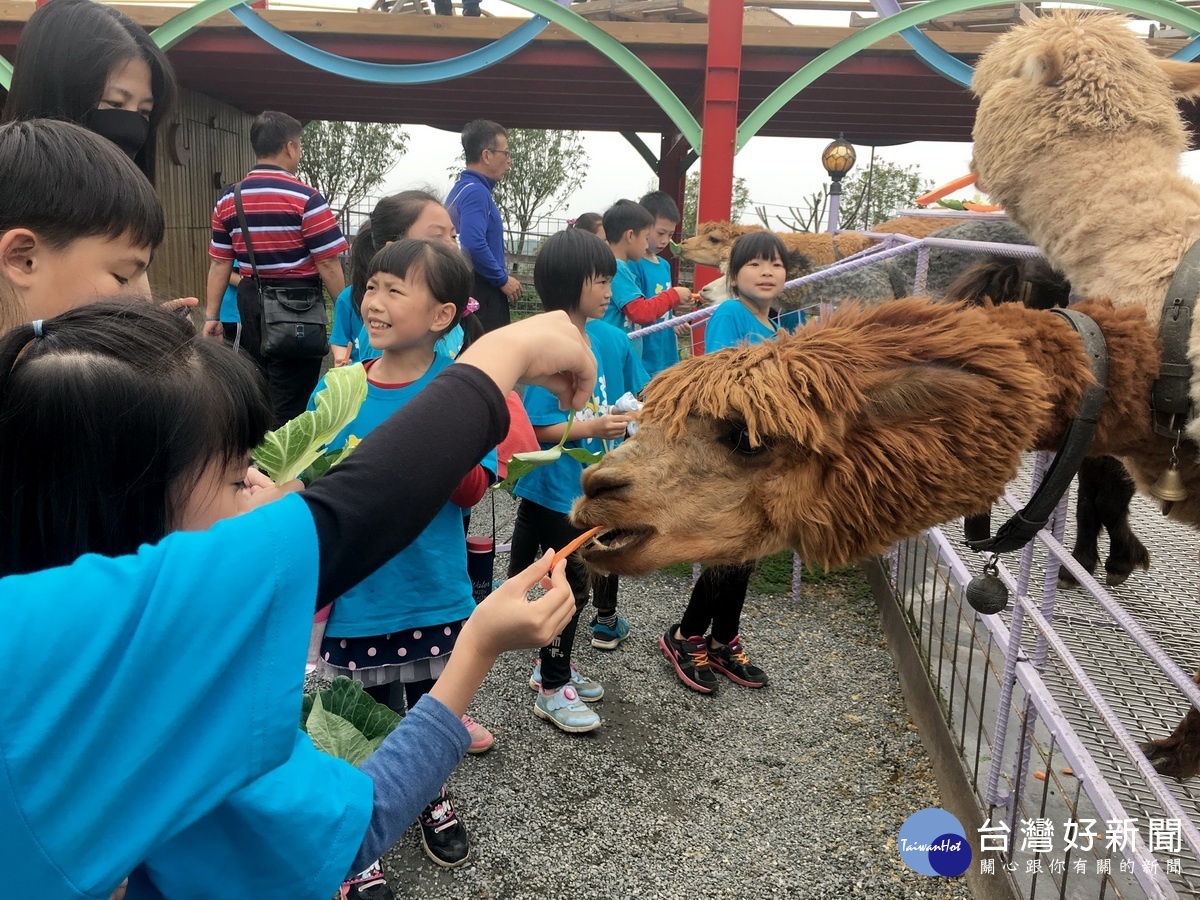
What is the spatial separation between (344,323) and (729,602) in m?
2.29

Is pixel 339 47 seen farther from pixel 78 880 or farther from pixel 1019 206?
pixel 78 880

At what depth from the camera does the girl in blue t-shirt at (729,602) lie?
3.74 m

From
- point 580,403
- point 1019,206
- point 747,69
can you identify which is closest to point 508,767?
point 580,403

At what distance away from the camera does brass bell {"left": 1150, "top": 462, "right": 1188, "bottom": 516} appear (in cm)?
173

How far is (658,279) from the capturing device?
616cm

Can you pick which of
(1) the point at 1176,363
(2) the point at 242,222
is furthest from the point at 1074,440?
(2) the point at 242,222

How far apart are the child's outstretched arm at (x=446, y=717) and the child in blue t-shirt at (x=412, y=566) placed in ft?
4.37

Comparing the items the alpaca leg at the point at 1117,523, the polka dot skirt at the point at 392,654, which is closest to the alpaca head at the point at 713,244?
the alpaca leg at the point at 1117,523

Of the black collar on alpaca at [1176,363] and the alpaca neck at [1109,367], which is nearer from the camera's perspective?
the alpaca neck at [1109,367]

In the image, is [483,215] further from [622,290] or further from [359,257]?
[359,257]

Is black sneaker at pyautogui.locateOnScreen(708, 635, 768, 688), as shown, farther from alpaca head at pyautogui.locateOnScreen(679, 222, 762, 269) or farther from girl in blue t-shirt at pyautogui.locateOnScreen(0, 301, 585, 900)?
alpaca head at pyautogui.locateOnScreen(679, 222, 762, 269)

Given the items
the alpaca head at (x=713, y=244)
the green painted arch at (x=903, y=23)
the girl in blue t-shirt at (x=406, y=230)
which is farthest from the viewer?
the green painted arch at (x=903, y=23)

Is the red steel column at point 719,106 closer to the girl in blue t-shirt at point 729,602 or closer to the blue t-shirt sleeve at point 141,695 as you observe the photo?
the girl in blue t-shirt at point 729,602

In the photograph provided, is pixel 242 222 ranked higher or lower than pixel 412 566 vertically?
higher
